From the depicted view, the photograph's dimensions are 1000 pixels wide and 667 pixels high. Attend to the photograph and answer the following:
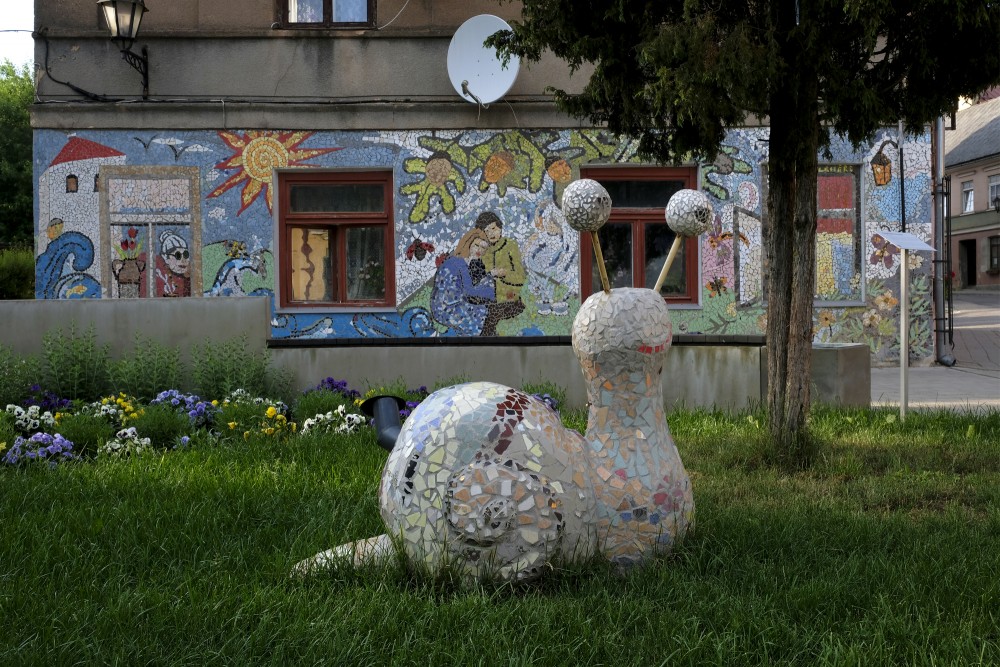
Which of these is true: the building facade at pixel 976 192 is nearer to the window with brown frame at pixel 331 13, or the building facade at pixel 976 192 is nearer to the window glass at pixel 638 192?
the window glass at pixel 638 192

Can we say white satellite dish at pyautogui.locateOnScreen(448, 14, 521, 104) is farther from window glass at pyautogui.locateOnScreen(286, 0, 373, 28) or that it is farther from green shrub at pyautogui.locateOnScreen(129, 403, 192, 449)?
green shrub at pyautogui.locateOnScreen(129, 403, 192, 449)

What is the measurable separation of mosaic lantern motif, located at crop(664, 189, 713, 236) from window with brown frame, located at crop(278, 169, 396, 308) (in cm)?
865

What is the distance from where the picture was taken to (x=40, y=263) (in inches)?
451

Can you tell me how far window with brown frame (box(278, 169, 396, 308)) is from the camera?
1184cm

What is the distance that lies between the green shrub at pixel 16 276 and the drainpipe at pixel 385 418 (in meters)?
14.4

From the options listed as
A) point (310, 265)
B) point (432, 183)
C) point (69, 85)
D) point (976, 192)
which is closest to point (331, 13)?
point (432, 183)

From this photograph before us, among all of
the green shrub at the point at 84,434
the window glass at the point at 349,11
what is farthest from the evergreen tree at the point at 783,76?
the window glass at the point at 349,11

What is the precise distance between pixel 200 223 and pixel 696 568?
9.65m

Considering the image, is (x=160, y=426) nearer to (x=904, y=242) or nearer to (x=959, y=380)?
(x=904, y=242)

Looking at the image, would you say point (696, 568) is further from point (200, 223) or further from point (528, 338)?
point (200, 223)

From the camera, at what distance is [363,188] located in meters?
11.9

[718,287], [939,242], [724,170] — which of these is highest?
[724,170]

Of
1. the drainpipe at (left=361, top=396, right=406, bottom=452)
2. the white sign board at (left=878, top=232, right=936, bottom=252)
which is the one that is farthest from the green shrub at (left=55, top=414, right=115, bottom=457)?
the white sign board at (left=878, top=232, right=936, bottom=252)

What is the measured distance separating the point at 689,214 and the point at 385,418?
155 centimetres
